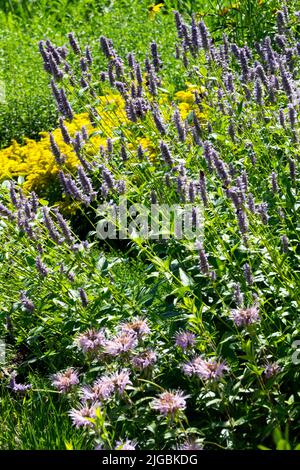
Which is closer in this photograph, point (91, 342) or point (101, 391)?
point (101, 391)

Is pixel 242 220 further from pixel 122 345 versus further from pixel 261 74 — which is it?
pixel 261 74

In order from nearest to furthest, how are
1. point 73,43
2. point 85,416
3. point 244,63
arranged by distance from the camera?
point 85,416
point 244,63
point 73,43

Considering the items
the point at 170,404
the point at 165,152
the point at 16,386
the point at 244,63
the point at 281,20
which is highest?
the point at 281,20

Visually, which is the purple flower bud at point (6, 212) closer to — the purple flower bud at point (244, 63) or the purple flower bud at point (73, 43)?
the purple flower bud at point (73, 43)

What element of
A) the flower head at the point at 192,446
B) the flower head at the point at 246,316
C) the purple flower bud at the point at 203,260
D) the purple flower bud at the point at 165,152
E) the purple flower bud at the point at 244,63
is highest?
the purple flower bud at the point at 244,63

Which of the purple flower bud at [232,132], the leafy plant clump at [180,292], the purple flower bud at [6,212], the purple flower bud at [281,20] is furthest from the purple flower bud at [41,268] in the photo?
the purple flower bud at [281,20]

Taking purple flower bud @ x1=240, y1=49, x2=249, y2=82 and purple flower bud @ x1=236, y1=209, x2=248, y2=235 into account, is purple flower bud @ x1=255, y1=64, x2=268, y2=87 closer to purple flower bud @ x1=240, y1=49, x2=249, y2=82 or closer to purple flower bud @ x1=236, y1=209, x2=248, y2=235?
purple flower bud @ x1=240, y1=49, x2=249, y2=82

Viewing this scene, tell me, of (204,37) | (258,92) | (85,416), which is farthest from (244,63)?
(85,416)

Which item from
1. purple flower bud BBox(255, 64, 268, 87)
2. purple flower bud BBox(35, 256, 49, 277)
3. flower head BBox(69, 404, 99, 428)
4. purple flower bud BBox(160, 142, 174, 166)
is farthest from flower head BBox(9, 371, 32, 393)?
purple flower bud BBox(255, 64, 268, 87)

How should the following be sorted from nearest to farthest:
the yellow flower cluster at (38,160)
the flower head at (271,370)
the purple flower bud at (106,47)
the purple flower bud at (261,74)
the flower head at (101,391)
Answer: the flower head at (101,391), the flower head at (271,370), the purple flower bud at (261,74), the purple flower bud at (106,47), the yellow flower cluster at (38,160)

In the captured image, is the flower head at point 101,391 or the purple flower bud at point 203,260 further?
the purple flower bud at point 203,260

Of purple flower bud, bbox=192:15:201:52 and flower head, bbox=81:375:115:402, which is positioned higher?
purple flower bud, bbox=192:15:201:52

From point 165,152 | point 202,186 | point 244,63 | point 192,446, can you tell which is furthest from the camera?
point 244,63

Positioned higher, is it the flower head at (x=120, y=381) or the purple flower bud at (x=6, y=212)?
the purple flower bud at (x=6, y=212)
